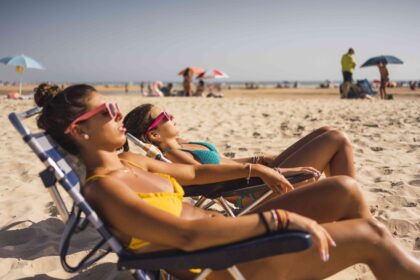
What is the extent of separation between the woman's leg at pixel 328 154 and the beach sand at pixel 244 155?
64cm

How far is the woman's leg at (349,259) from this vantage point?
5.39 ft

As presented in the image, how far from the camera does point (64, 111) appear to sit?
184 cm

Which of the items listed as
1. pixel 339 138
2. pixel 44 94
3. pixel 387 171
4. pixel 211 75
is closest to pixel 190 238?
pixel 44 94

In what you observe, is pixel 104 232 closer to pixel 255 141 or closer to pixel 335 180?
pixel 335 180

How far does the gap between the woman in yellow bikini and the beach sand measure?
2.67 feet

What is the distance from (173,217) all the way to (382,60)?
21.2 m

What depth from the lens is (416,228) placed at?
3008 mm

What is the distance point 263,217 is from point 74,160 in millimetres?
1096

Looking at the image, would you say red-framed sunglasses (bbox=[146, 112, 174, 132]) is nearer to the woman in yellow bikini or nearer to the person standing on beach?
the woman in yellow bikini

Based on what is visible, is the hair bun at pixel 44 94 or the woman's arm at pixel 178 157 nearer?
the hair bun at pixel 44 94

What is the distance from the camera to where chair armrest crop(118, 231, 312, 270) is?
1396 millimetres

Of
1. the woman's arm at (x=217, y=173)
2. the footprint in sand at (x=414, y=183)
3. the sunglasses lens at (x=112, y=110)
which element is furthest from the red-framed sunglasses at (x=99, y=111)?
the footprint in sand at (x=414, y=183)

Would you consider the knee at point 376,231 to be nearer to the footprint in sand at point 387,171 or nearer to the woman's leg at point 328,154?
the woman's leg at point 328,154

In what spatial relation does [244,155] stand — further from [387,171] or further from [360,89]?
[360,89]
